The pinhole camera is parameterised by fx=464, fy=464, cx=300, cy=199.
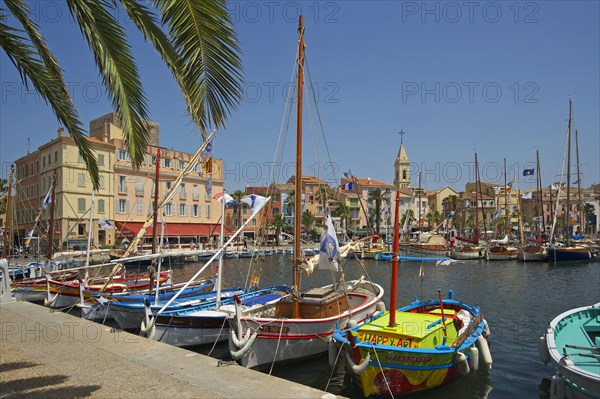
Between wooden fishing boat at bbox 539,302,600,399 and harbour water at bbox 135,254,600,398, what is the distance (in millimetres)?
1702

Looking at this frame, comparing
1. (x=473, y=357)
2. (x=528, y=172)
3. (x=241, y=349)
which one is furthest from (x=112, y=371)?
(x=528, y=172)

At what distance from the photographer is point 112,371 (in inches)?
362

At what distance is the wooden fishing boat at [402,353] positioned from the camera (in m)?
11.5

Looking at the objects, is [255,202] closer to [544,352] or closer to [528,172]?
[544,352]

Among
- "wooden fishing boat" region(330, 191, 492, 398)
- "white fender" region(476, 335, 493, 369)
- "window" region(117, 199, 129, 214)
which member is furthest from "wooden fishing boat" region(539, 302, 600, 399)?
"window" region(117, 199, 129, 214)

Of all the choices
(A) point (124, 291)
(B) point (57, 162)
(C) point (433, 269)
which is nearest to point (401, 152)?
(C) point (433, 269)

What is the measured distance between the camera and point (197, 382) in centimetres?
846

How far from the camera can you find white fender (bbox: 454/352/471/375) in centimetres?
1245

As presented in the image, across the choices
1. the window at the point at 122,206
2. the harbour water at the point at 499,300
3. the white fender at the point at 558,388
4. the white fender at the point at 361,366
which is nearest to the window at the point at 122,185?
the window at the point at 122,206

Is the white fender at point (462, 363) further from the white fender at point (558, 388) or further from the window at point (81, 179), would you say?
the window at point (81, 179)

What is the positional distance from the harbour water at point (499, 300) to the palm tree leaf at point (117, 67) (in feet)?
30.0

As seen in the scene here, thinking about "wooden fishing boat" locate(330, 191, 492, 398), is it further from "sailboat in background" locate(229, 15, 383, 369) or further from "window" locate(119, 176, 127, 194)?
"window" locate(119, 176, 127, 194)

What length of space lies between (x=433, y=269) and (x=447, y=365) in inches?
1583

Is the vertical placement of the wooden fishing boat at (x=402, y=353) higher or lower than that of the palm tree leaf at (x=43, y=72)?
lower
